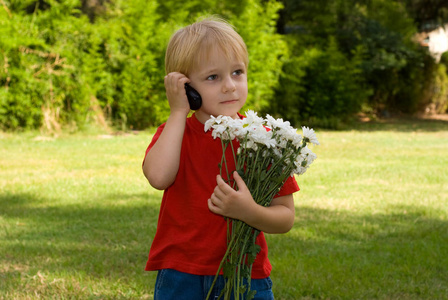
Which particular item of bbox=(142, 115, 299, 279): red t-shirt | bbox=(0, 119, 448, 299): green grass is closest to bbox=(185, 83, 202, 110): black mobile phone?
bbox=(142, 115, 299, 279): red t-shirt

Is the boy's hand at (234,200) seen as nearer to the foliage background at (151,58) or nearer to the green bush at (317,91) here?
the foliage background at (151,58)

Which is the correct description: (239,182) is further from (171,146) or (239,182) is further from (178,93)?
(178,93)

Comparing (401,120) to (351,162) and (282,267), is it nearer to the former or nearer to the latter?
(351,162)

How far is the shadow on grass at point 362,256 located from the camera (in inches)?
146

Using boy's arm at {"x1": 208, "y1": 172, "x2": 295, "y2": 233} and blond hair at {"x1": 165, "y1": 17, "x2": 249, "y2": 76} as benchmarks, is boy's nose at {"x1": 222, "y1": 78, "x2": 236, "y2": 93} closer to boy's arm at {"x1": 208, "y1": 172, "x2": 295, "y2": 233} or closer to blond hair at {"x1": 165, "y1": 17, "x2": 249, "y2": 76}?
blond hair at {"x1": 165, "y1": 17, "x2": 249, "y2": 76}

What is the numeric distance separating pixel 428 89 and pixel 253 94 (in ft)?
33.2

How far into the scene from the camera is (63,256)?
4309mm

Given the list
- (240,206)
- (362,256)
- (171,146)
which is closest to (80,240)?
(362,256)

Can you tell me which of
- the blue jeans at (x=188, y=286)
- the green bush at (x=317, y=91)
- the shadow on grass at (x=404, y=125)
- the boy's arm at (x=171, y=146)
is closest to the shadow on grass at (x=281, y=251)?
the blue jeans at (x=188, y=286)

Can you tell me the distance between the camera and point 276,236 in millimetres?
4934

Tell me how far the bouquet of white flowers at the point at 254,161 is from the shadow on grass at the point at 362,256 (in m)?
1.78

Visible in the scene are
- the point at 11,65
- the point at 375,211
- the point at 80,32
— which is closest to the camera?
the point at 375,211

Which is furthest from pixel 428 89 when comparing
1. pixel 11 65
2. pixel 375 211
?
pixel 375 211

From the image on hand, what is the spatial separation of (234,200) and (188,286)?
47 centimetres
